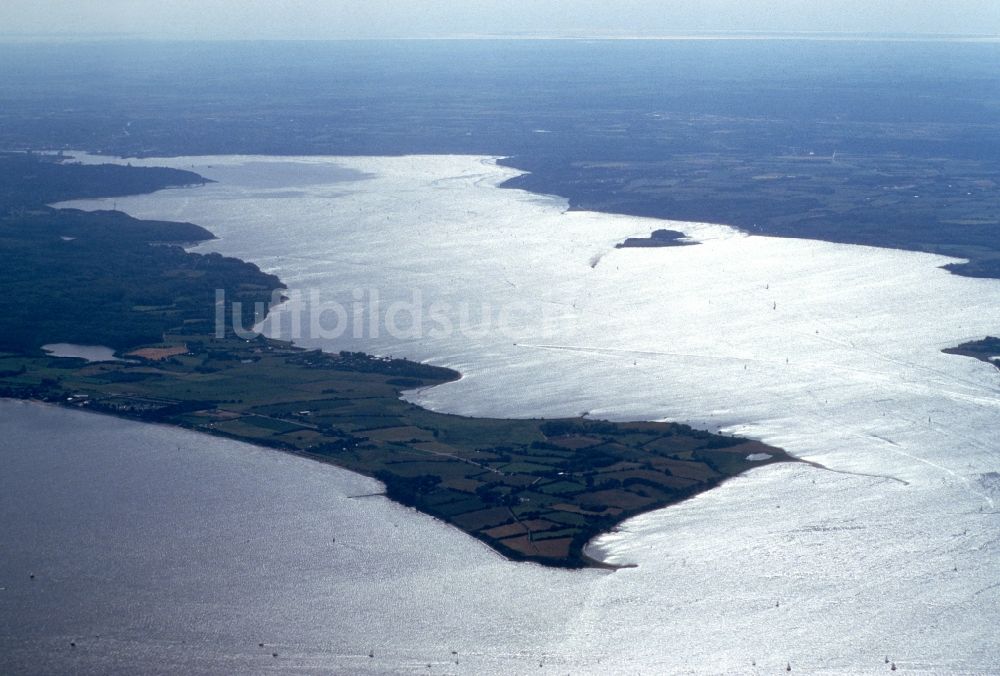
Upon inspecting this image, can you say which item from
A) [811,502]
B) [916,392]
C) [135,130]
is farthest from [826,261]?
[135,130]

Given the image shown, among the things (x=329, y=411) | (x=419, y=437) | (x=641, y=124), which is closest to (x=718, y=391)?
(x=419, y=437)

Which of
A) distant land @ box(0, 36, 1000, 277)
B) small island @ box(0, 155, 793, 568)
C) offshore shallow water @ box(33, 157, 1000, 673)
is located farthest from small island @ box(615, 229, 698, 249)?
small island @ box(0, 155, 793, 568)

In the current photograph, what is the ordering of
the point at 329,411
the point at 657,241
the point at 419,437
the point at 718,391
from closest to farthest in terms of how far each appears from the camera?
1. the point at 419,437
2. the point at 329,411
3. the point at 718,391
4. the point at 657,241

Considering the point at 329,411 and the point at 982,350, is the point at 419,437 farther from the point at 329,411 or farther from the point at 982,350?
the point at 982,350

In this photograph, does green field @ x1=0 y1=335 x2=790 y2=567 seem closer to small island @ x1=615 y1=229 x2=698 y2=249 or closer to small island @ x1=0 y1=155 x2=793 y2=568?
small island @ x1=0 y1=155 x2=793 y2=568

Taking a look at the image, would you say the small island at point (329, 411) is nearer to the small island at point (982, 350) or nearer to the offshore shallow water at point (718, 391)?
the offshore shallow water at point (718, 391)
